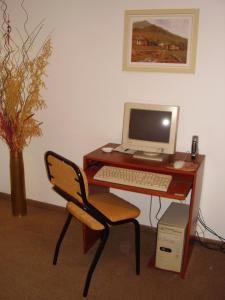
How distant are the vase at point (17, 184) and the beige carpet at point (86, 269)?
0.21 meters

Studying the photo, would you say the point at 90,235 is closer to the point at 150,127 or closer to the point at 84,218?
the point at 84,218

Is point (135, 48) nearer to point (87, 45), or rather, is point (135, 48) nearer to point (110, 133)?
point (87, 45)

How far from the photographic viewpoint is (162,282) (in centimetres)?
234

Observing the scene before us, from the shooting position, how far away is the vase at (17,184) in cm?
310

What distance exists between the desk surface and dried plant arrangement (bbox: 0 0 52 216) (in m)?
0.84

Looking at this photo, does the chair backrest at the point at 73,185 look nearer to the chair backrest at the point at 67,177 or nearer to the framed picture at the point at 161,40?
the chair backrest at the point at 67,177

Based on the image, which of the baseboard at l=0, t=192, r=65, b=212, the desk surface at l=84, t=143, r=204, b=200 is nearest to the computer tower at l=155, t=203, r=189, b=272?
the desk surface at l=84, t=143, r=204, b=200

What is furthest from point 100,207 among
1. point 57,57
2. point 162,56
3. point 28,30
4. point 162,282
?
point 28,30

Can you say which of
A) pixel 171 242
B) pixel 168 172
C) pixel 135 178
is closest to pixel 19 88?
pixel 135 178

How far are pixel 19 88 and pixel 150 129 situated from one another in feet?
4.05

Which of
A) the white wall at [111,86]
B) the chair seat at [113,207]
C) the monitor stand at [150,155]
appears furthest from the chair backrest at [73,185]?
the white wall at [111,86]

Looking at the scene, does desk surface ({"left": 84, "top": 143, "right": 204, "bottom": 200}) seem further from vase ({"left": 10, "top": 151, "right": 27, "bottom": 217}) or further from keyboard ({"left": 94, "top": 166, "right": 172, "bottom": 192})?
vase ({"left": 10, "top": 151, "right": 27, "bottom": 217})

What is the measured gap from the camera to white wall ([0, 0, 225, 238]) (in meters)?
2.53

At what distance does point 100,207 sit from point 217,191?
39.7 inches
